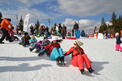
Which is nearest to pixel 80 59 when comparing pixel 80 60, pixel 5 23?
pixel 80 60

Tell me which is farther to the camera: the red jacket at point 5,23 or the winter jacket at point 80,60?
the red jacket at point 5,23

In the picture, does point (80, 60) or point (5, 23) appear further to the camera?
point (5, 23)

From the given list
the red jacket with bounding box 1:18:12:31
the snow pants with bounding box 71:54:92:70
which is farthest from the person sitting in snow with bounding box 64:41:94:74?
the red jacket with bounding box 1:18:12:31

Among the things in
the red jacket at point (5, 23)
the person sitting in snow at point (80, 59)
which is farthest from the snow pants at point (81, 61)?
the red jacket at point (5, 23)

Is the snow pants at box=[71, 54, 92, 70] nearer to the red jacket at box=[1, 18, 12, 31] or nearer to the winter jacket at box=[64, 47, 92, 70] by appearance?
the winter jacket at box=[64, 47, 92, 70]

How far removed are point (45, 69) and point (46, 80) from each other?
1054 millimetres

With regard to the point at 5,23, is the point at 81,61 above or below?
below

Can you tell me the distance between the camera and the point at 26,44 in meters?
10.8

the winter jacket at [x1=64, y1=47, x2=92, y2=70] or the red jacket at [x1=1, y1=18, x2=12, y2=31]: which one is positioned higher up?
the red jacket at [x1=1, y1=18, x2=12, y2=31]

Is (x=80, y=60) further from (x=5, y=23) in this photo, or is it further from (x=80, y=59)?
(x=5, y=23)

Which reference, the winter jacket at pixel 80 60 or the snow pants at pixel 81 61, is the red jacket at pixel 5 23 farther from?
the snow pants at pixel 81 61

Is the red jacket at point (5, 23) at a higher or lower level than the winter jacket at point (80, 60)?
higher

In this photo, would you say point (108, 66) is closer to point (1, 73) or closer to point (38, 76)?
point (38, 76)

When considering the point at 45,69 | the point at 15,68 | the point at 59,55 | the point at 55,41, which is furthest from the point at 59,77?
the point at 55,41
